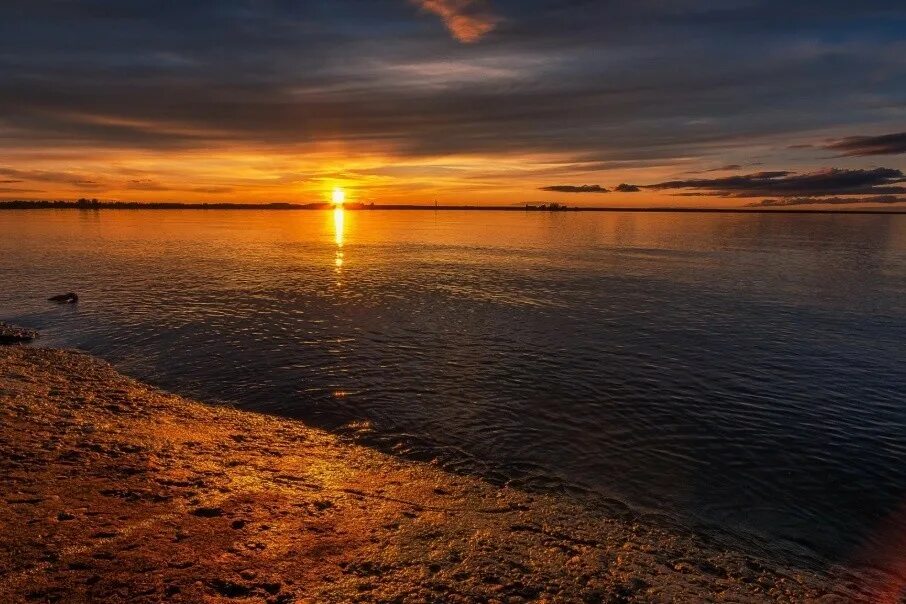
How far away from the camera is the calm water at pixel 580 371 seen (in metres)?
15.0

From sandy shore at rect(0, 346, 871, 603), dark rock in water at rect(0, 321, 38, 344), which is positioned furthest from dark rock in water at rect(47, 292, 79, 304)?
sandy shore at rect(0, 346, 871, 603)

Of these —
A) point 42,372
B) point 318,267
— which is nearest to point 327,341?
point 42,372

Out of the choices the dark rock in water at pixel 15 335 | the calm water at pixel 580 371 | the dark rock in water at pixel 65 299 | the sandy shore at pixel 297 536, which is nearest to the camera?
the sandy shore at pixel 297 536

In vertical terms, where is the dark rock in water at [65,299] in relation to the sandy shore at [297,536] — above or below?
above

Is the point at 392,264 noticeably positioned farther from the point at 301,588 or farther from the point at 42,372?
the point at 301,588

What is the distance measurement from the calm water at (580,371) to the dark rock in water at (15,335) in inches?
35.6

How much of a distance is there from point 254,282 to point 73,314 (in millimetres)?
17704

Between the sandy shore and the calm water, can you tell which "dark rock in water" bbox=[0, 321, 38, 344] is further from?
the sandy shore

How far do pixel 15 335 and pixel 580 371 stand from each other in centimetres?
3034

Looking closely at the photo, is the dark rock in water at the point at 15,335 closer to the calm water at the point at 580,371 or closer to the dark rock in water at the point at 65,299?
the calm water at the point at 580,371

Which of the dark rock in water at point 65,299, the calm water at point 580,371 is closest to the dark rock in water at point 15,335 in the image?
the calm water at point 580,371

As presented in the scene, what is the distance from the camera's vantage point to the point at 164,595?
8.20m

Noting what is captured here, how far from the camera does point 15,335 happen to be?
2695 cm

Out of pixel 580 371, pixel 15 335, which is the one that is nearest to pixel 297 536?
pixel 580 371
